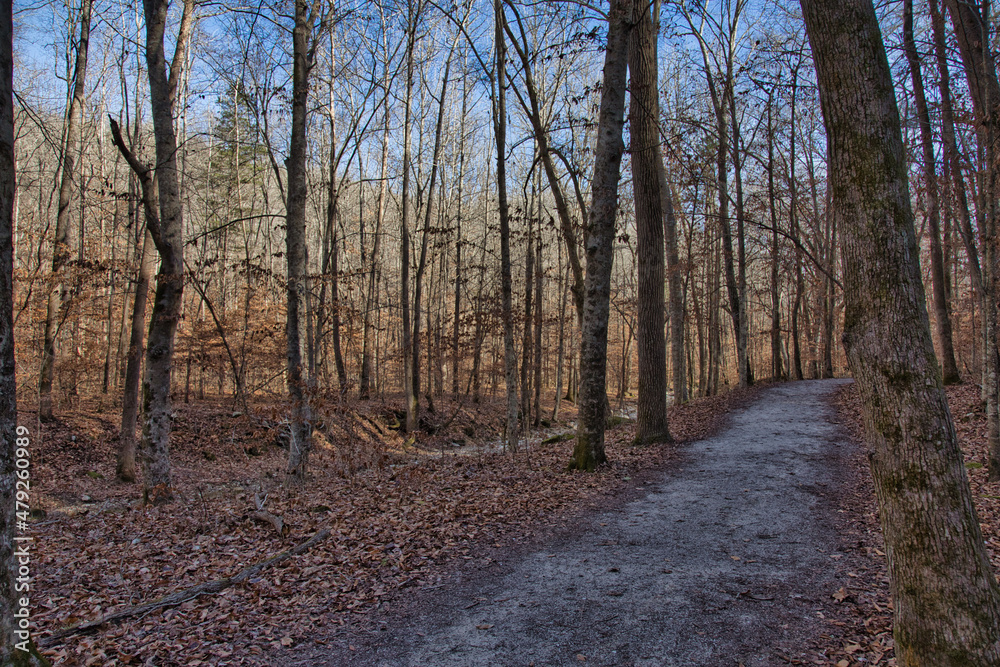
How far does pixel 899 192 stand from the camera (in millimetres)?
2877

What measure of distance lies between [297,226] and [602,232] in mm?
5113

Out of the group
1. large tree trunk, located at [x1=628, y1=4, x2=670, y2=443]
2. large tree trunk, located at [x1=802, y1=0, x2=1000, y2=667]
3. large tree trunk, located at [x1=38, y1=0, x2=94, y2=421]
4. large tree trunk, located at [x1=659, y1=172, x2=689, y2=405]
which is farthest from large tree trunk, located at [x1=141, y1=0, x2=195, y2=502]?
large tree trunk, located at [x1=659, y1=172, x2=689, y2=405]

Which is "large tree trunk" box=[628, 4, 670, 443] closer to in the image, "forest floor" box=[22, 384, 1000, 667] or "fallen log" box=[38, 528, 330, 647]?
"forest floor" box=[22, 384, 1000, 667]

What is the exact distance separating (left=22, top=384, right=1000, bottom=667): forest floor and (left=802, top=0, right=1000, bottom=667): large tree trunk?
765mm

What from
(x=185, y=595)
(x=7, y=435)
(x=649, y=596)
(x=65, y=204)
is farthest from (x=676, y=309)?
(x=65, y=204)

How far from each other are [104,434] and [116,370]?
7470 millimetres

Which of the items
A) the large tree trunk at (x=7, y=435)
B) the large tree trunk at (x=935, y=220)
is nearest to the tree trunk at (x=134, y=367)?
the large tree trunk at (x=7, y=435)

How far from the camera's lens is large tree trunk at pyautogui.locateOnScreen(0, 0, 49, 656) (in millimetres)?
2645

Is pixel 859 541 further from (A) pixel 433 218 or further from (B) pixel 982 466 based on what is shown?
(A) pixel 433 218

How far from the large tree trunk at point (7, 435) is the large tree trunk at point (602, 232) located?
258 inches

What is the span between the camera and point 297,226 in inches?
355

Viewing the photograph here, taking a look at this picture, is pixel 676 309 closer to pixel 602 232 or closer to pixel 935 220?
pixel 935 220

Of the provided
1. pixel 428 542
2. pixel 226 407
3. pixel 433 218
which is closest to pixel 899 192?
pixel 428 542

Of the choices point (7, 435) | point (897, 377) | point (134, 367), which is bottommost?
point (7, 435)
